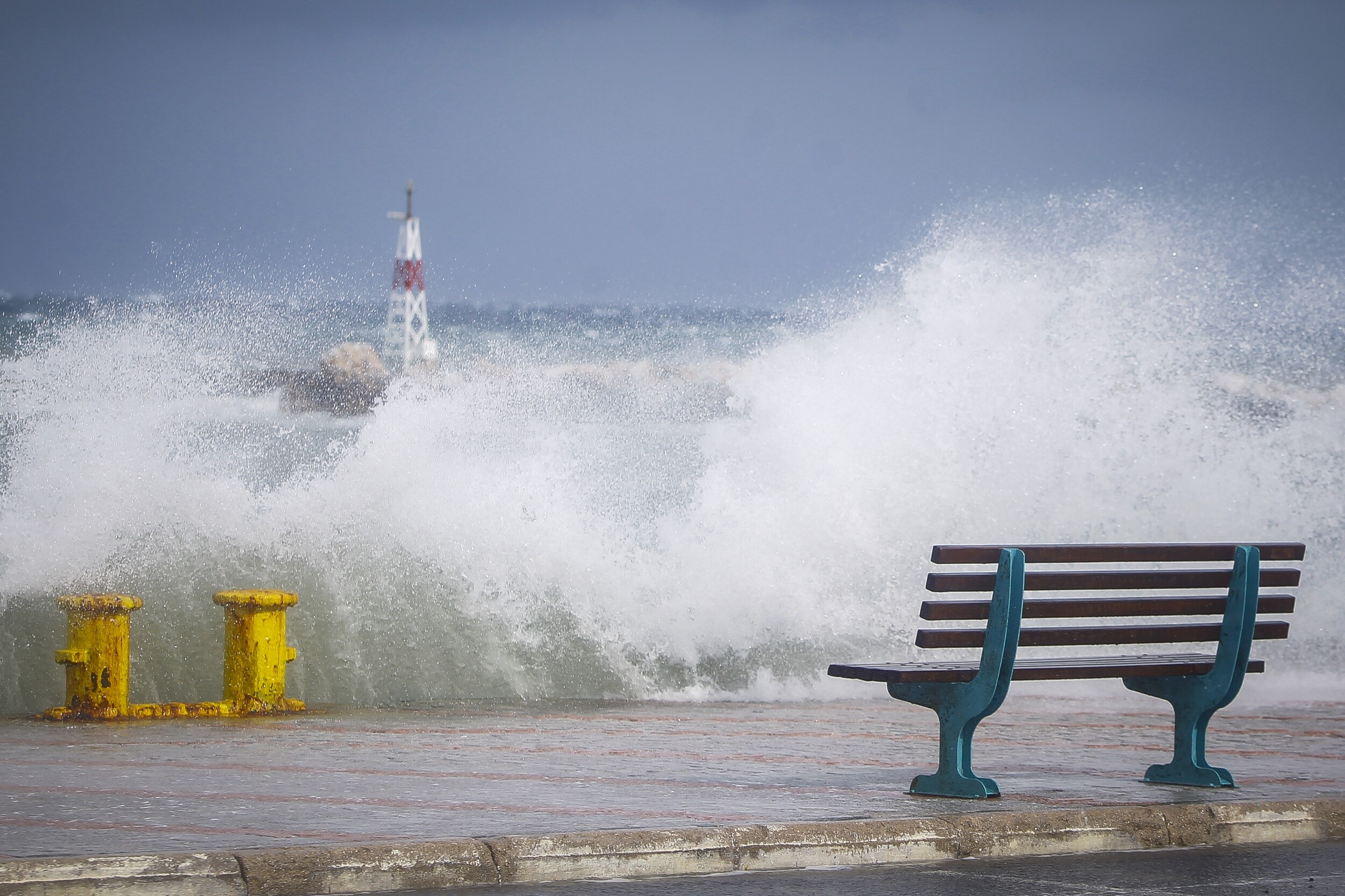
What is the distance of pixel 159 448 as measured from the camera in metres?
11.4

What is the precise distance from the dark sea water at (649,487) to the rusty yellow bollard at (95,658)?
1.51 m

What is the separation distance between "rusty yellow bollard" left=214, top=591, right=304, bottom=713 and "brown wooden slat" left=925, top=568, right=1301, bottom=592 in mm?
3824

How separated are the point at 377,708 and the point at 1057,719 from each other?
3.77 m

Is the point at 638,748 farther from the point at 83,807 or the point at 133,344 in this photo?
the point at 133,344

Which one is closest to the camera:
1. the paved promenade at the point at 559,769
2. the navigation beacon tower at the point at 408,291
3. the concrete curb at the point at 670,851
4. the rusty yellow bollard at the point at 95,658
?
the concrete curb at the point at 670,851

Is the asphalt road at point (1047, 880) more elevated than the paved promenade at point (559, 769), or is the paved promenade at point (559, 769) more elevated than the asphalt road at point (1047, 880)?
the paved promenade at point (559, 769)

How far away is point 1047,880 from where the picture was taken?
501 cm

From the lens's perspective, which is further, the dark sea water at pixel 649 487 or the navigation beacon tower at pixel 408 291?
the navigation beacon tower at pixel 408 291

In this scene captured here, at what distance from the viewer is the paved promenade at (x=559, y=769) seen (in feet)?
17.2

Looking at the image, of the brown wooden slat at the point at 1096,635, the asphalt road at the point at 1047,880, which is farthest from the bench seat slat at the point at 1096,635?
the asphalt road at the point at 1047,880

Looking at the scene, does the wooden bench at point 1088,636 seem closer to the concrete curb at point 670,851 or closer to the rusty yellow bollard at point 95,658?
the concrete curb at point 670,851

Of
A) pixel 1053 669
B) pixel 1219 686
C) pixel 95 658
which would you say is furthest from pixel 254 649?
pixel 1219 686

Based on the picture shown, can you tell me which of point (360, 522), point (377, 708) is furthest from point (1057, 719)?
point (360, 522)

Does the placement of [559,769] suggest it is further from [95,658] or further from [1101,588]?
[95,658]
